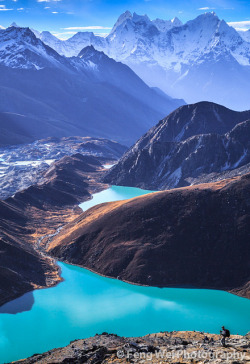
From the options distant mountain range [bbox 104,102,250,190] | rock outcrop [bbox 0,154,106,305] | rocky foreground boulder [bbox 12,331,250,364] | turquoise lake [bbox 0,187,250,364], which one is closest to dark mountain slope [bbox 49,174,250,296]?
turquoise lake [bbox 0,187,250,364]

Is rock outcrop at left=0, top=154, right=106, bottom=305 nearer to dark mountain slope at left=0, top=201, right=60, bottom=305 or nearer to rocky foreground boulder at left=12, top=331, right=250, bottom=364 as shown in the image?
dark mountain slope at left=0, top=201, right=60, bottom=305

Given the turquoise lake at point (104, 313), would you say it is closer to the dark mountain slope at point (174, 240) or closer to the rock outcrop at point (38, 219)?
the dark mountain slope at point (174, 240)

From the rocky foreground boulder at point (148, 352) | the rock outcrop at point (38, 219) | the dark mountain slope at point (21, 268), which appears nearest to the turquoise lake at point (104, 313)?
the dark mountain slope at point (21, 268)

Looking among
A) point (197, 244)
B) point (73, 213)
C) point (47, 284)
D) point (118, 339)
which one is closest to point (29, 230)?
point (73, 213)

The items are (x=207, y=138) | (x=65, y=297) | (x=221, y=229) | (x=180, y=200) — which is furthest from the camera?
(x=207, y=138)

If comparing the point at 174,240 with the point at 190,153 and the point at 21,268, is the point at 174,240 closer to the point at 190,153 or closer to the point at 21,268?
the point at 21,268

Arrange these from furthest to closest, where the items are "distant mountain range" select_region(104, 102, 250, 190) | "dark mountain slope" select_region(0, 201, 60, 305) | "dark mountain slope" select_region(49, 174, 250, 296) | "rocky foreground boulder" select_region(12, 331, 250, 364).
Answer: "distant mountain range" select_region(104, 102, 250, 190)
"dark mountain slope" select_region(49, 174, 250, 296)
"dark mountain slope" select_region(0, 201, 60, 305)
"rocky foreground boulder" select_region(12, 331, 250, 364)

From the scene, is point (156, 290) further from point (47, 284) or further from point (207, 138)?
point (207, 138)
